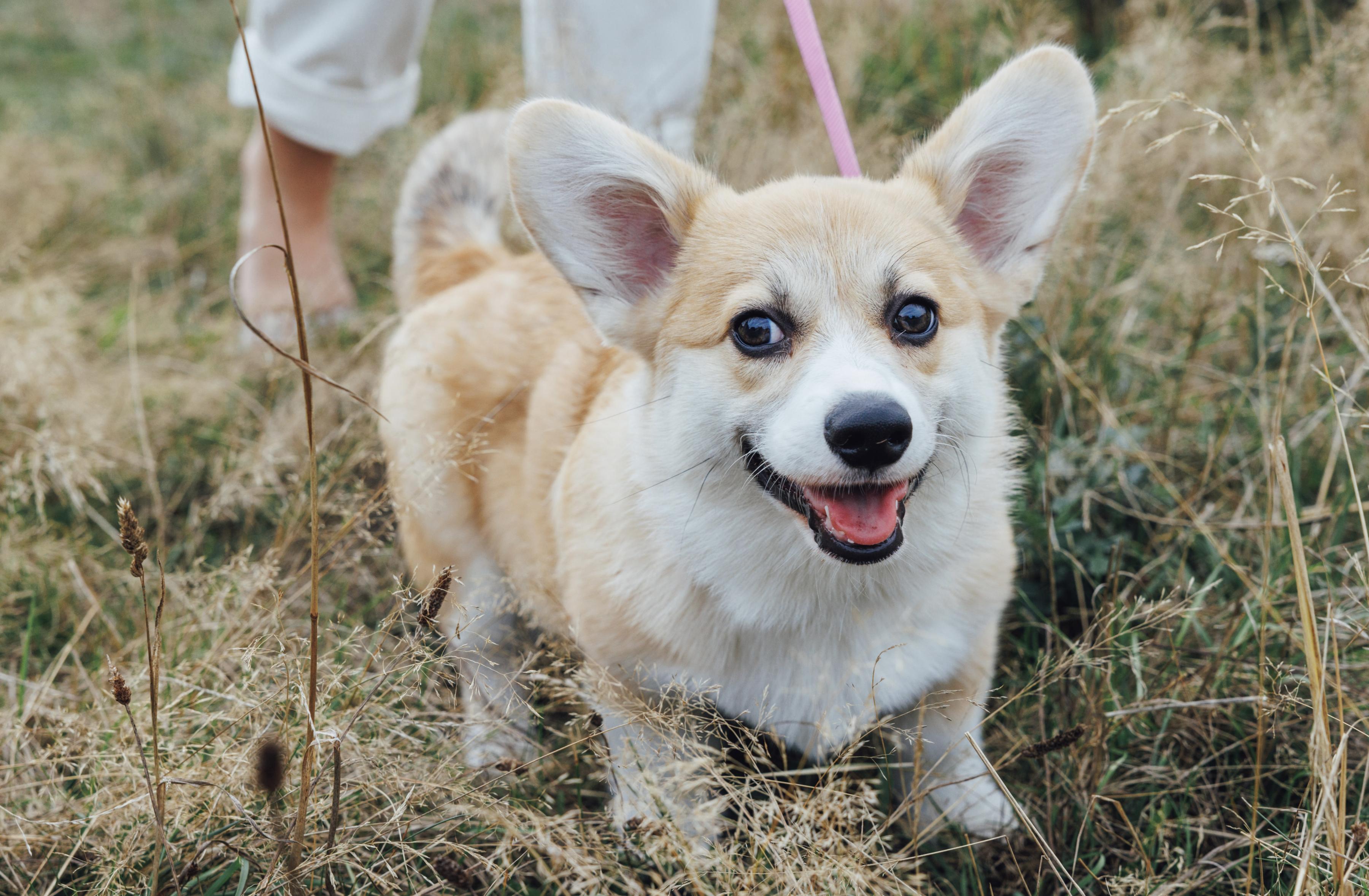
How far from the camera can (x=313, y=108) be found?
123 inches

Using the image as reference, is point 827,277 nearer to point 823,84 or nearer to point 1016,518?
point 823,84

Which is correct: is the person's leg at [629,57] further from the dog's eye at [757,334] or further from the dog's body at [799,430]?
the dog's eye at [757,334]

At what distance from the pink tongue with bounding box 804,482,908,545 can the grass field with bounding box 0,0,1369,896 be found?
0.37m

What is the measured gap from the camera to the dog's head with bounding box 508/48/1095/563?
164 cm

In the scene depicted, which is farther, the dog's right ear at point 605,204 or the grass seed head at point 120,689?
the dog's right ear at point 605,204

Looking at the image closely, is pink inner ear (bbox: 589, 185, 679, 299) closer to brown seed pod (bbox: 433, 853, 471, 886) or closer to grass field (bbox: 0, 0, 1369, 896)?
grass field (bbox: 0, 0, 1369, 896)

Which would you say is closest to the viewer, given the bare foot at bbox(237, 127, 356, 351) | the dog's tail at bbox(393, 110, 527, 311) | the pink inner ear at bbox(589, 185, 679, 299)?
the pink inner ear at bbox(589, 185, 679, 299)

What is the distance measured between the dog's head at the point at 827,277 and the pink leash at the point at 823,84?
0.21 metres

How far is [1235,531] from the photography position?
2.39m

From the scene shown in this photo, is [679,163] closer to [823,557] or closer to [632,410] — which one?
[632,410]

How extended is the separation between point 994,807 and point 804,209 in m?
1.22

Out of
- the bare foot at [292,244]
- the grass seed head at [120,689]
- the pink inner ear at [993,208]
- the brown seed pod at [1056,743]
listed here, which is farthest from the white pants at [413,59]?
the grass seed head at [120,689]

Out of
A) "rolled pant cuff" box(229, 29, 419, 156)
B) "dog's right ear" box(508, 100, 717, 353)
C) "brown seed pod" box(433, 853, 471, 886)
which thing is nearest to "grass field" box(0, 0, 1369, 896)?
"brown seed pod" box(433, 853, 471, 886)

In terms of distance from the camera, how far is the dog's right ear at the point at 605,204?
1.74 metres
